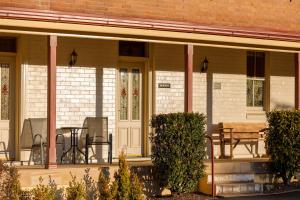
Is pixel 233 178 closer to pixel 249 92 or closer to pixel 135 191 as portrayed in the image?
pixel 135 191

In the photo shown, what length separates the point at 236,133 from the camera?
16812 mm

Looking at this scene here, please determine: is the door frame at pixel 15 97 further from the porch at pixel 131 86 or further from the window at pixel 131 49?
the window at pixel 131 49

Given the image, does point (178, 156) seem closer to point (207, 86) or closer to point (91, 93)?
point (91, 93)

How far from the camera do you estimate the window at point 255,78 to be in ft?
58.6

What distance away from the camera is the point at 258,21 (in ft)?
54.3

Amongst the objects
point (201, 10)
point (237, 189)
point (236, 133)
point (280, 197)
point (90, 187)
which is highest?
point (201, 10)

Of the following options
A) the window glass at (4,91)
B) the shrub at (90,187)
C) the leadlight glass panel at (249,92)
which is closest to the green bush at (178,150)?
the shrub at (90,187)

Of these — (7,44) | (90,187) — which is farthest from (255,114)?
(7,44)

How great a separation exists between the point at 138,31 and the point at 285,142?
396 centimetres

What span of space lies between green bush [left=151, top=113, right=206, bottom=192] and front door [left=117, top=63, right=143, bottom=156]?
311 cm

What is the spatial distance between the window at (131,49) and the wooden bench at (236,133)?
Answer: 2.82 metres

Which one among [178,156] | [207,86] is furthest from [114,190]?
[207,86]

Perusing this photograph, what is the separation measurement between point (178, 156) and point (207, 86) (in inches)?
191

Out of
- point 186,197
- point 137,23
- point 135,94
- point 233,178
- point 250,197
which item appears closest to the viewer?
point 186,197
